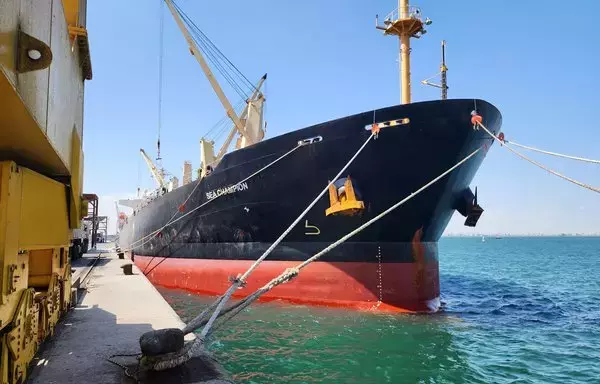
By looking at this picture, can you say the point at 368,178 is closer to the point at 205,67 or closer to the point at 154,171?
the point at 205,67

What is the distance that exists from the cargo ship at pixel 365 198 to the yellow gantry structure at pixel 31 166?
6.92 metres

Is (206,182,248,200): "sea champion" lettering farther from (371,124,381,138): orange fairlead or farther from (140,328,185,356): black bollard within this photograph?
(140,328,185,356): black bollard

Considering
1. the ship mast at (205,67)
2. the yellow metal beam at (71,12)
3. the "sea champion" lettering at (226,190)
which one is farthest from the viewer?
the ship mast at (205,67)

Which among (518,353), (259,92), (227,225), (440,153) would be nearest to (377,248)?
(440,153)

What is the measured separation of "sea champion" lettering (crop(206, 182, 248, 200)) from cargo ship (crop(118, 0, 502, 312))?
0.16 ft

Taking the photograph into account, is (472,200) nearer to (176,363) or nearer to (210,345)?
(210,345)

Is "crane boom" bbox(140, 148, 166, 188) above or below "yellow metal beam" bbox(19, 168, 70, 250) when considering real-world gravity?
above

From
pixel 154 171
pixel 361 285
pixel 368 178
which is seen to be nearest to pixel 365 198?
pixel 368 178

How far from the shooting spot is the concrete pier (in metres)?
4.38

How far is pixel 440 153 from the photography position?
11.0 meters

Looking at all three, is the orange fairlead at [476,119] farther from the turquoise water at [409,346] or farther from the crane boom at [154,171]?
the crane boom at [154,171]

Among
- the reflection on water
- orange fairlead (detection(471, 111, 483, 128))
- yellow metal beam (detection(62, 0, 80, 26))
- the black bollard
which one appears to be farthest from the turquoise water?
yellow metal beam (detection(62, 0, 80, 26))

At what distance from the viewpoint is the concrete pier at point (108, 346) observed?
4.38 meters

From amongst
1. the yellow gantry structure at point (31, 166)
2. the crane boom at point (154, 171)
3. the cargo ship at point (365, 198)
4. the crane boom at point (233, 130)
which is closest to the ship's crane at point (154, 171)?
the crane boom at point (154, 171)
